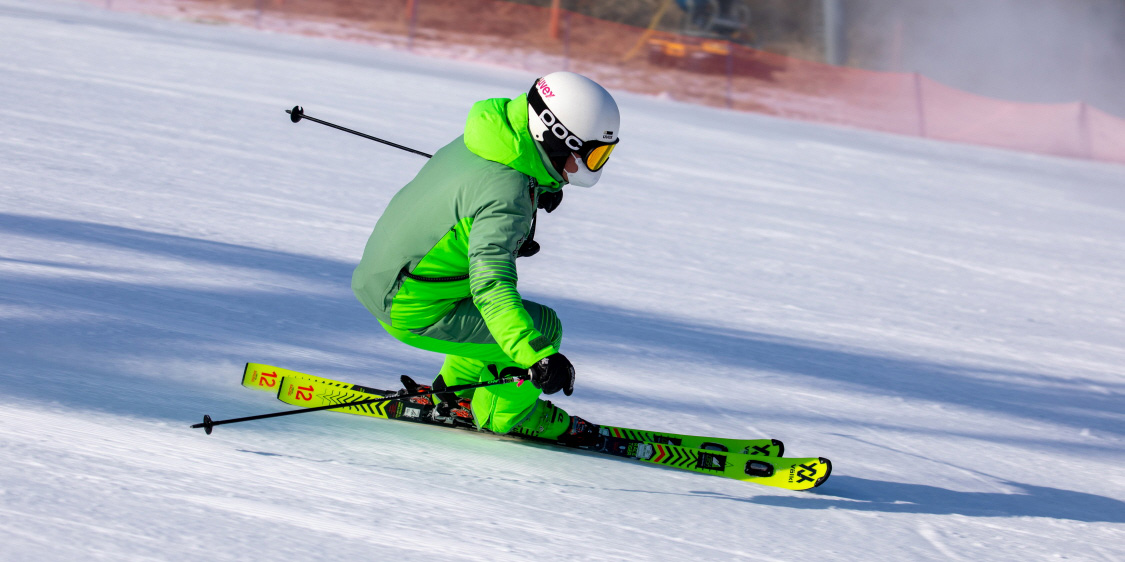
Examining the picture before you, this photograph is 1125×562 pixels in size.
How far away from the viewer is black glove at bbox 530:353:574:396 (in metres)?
3.15

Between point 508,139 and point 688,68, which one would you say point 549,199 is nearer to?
point 508,139

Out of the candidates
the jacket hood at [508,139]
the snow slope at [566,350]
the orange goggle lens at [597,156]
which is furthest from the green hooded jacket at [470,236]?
the snow slope at [566,350]

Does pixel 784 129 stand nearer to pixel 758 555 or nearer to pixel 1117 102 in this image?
pixel 758 555

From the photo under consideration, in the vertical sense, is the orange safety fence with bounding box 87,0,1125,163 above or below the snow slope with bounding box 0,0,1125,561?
above

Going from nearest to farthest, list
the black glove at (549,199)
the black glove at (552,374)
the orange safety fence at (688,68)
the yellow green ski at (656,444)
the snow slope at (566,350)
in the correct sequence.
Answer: the snow slope at (566,350) → the black glove at (552,374) → the black glove at (549,199) → the yellow green ski at (656,444) → the orange safety fence at (688,68)

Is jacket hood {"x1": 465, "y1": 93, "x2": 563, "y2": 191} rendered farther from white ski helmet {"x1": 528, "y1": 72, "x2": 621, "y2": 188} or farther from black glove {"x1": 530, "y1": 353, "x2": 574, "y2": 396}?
black glove {"x1": 530, "y1": 353, "x2": 574, "y2": 396}

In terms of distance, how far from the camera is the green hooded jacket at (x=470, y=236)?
3.20 metres

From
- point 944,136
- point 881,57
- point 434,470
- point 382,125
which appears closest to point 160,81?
point 382,125

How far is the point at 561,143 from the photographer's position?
339cm

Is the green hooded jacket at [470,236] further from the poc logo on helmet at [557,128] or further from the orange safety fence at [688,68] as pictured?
the orange safety fence at [688,68]

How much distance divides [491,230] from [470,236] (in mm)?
77

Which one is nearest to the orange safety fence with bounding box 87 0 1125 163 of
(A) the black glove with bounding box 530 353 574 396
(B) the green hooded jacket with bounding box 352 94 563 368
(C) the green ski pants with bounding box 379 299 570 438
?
(C) the green ski pants with bounding box 379 299 570 438

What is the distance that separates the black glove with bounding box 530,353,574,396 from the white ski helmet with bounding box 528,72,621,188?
0.60m

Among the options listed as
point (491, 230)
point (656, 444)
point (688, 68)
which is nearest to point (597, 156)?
point (491, 230)
